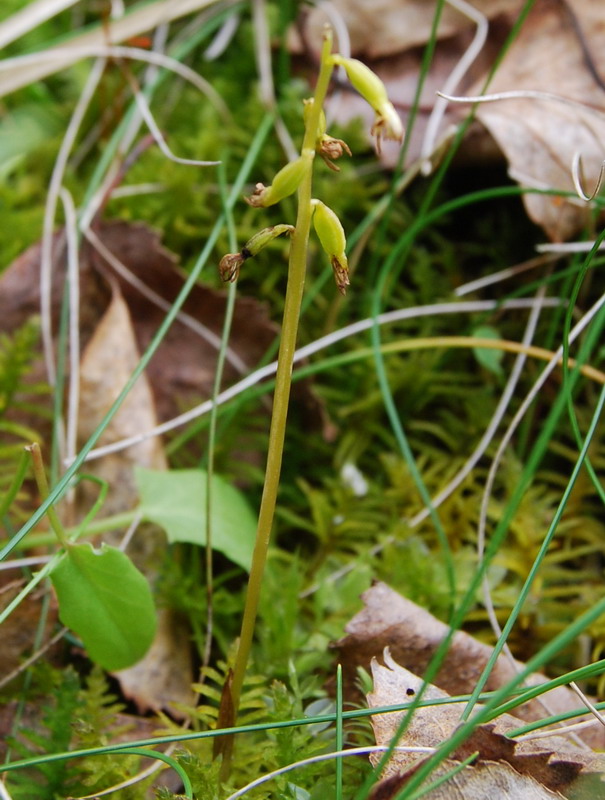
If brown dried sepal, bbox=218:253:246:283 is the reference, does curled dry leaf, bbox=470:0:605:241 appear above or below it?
below

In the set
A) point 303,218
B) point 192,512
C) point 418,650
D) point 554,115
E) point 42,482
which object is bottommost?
point 418,650

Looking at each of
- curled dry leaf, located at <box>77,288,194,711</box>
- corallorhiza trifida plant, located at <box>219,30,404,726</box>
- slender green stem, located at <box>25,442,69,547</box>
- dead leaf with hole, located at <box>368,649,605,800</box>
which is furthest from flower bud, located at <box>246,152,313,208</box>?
curled dry leaf, located at <box>77,288,194,711</box>

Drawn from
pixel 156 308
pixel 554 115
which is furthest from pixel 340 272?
pixel 554 115

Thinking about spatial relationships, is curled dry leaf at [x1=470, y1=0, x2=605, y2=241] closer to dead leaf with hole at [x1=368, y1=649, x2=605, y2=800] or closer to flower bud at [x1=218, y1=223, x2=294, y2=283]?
flower bud at [x1=218, y1=223, x2=294, y2=283]

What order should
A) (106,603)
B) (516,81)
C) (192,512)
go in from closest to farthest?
1. (106,603)
2. (192,512)
3. (516,81)

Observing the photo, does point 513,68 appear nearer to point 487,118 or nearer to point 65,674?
point 487,118

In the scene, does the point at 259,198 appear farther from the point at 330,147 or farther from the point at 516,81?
the point at 516,81
